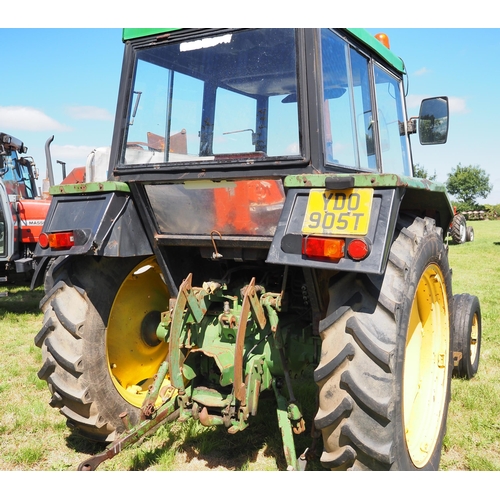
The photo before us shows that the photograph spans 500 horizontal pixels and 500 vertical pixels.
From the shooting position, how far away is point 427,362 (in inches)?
122

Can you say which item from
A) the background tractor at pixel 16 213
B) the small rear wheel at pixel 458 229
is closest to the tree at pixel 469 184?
the small rear wheel at pixel 458 229

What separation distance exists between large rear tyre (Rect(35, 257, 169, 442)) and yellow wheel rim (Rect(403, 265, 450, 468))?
167 centimetres

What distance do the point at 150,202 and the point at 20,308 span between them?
5.52 meters

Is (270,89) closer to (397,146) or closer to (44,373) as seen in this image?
(397,146)

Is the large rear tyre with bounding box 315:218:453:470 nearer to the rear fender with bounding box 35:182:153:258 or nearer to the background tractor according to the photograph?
the rear fender with bounding box 35:182:153:258

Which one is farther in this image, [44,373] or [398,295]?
[44,373]

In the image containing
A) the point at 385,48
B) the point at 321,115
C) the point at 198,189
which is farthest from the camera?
the point at 385,48

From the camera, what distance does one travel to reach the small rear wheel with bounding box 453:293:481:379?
13.1 ft

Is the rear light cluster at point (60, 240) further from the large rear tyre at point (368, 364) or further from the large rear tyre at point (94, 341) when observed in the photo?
the large rear tyre at point (368, 364)

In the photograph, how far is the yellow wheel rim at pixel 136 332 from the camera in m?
3.24

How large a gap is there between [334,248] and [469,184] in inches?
2371

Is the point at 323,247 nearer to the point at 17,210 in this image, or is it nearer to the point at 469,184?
the point at 17,210

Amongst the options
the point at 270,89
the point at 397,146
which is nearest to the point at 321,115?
the point at 270,89

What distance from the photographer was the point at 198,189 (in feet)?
8.83
